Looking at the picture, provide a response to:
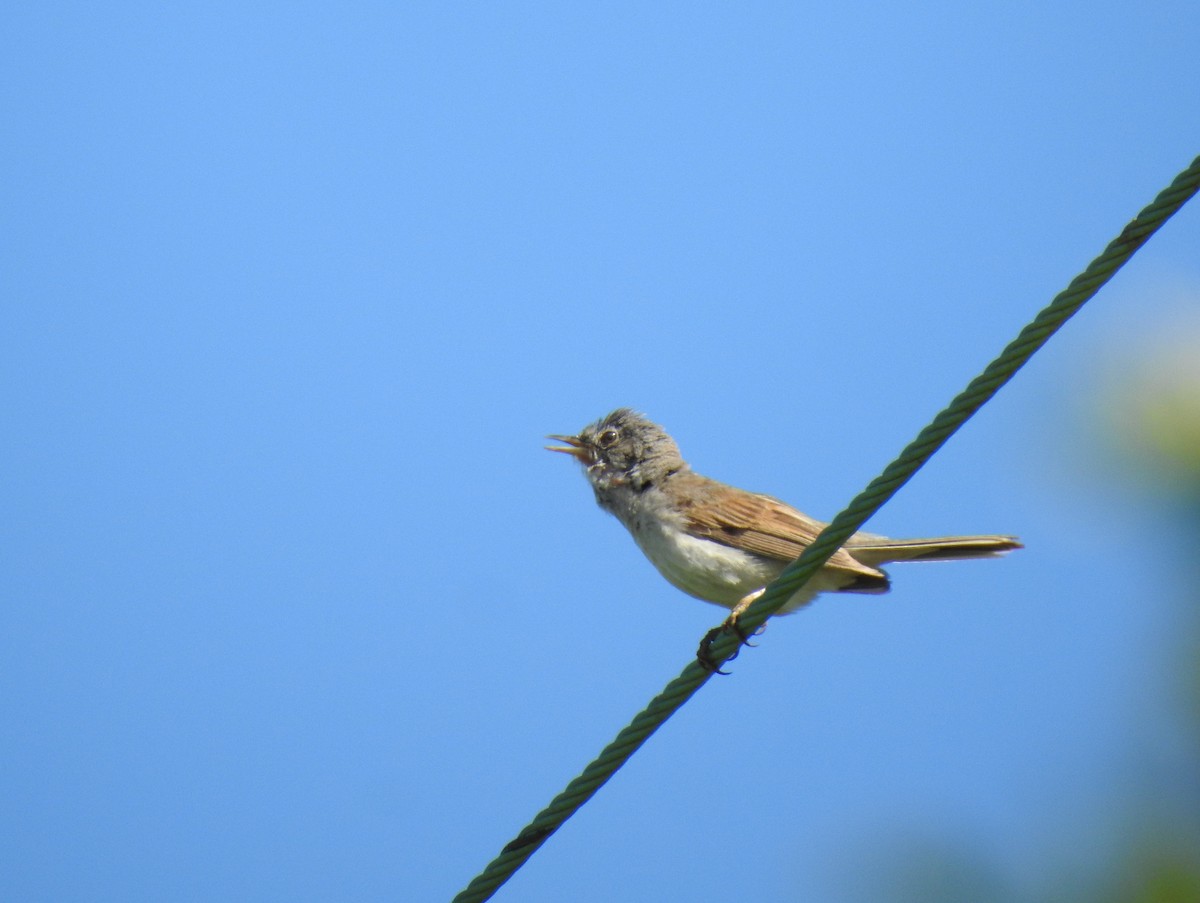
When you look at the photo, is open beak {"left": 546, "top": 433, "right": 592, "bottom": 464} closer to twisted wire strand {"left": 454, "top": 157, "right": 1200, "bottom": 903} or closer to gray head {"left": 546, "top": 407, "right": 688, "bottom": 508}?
gray head {"left": 546, "top": 407, "right": 688, "bottom": 508}

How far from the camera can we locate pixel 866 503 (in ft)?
15.8

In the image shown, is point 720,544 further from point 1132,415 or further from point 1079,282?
point 1079,282

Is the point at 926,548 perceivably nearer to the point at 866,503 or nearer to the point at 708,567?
the point at 708,567

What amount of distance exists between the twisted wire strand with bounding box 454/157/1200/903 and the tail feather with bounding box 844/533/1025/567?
2818 millimetres

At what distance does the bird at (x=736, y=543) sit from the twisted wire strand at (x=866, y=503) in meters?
2.52

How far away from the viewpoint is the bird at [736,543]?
8109 mm

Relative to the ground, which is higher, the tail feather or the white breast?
the tail feather

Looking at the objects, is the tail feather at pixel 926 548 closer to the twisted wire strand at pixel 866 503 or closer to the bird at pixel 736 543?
the bird at pixel 736 543

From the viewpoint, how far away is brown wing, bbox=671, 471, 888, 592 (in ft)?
27.4

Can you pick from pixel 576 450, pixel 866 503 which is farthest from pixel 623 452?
pixel 866 503

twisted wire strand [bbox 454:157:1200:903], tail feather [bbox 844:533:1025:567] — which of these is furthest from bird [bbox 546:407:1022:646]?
twisted wire strand [bbox 454:157:1200:903]

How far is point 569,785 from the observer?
4832 millimetres

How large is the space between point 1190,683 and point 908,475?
118cm

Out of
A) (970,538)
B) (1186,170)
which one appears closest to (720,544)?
(970,538)
